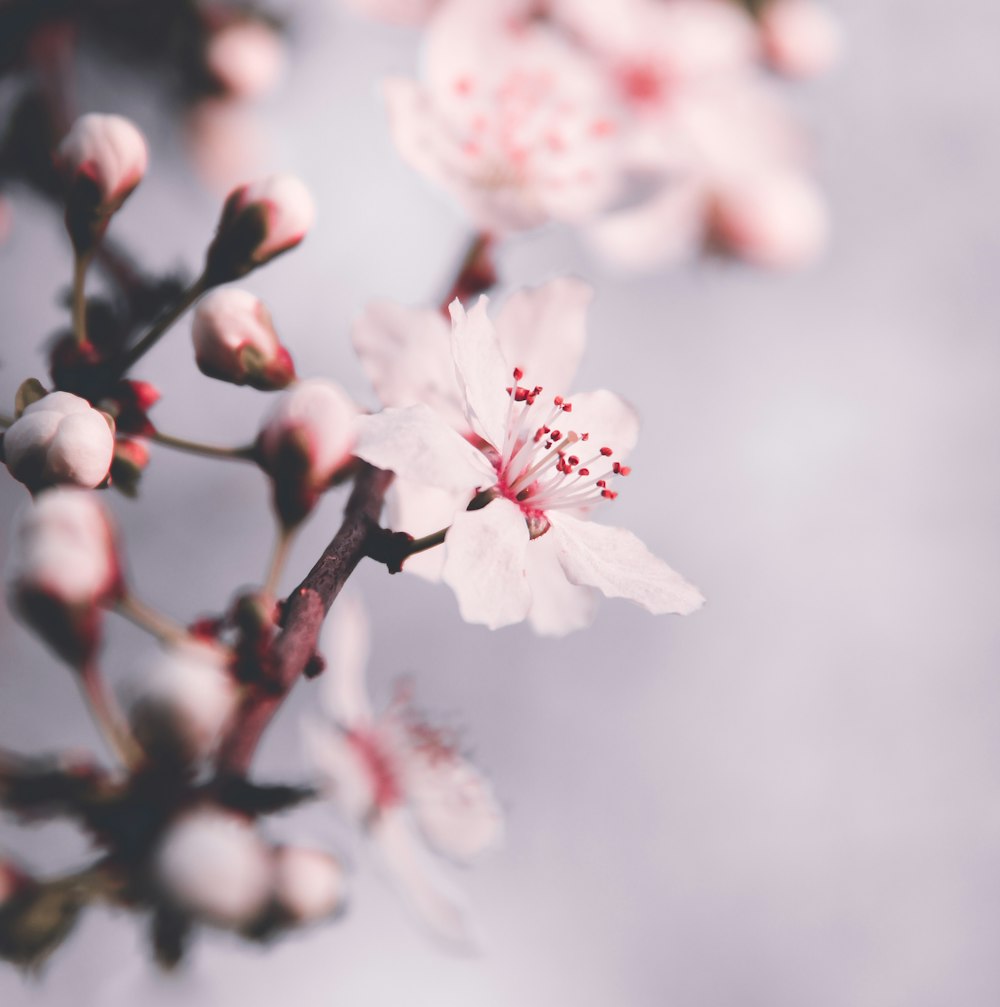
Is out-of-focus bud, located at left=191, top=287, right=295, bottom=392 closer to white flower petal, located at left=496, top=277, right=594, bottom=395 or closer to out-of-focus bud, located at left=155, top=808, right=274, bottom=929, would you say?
white flower petal, located at left=496, top=277, right=594, bottom=395

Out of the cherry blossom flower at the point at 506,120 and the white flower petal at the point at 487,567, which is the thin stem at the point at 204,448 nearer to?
the white flower petal at the point at 487,567

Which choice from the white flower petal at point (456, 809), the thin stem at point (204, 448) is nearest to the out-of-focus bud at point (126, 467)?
the thin stem at point (204, 448)

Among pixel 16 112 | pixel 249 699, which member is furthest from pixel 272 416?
pixel 16 112

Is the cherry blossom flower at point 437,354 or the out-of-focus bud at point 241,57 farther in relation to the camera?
the out-of-focus bud at point 241,57

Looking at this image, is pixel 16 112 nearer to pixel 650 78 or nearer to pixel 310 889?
pixel 650 78

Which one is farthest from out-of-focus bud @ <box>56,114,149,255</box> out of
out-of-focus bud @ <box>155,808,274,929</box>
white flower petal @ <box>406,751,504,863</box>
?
white flower petal @ <box>406,751,504,863</box>
